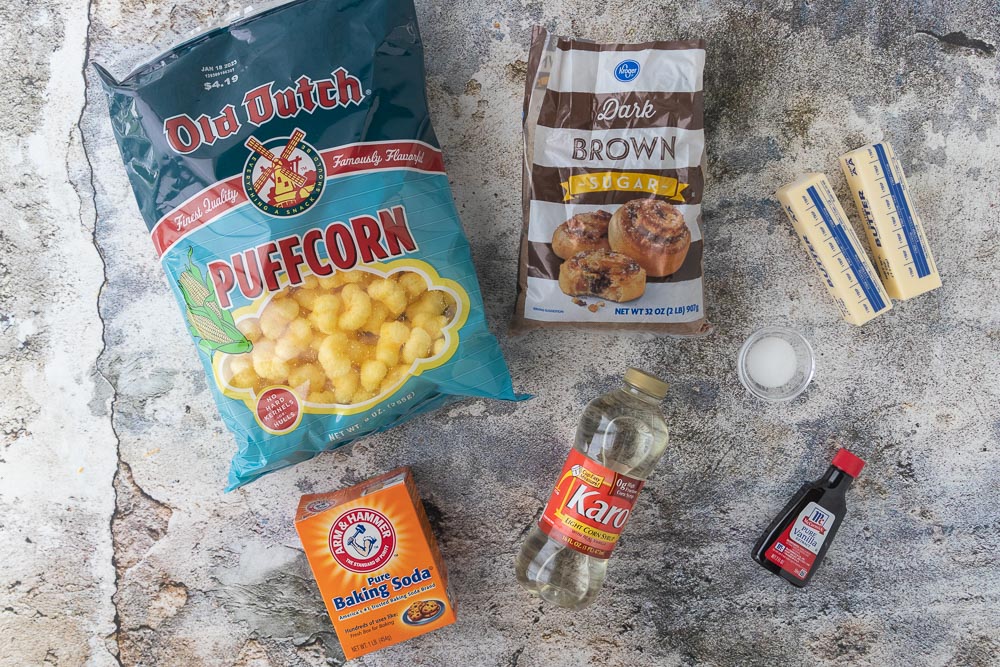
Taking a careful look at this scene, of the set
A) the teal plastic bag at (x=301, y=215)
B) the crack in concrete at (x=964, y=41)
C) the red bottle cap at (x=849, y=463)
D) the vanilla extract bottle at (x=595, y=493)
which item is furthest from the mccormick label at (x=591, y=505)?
the crack in concrete at (x=964, y=41)

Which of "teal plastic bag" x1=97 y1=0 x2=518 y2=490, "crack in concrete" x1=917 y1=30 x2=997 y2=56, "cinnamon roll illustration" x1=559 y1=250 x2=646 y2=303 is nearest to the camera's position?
"teal plastic bag" x1=97 y1=0 x2=518 y2=490

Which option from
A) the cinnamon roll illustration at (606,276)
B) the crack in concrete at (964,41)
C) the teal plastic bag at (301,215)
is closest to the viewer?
the teal plastic bag at (301,215)

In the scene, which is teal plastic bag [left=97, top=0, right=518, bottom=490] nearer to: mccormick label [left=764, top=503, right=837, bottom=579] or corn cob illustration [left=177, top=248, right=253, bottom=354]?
corn cob illustration [left=177, top=248, right=253, bottom=354]

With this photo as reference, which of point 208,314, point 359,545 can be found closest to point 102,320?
point 208,314

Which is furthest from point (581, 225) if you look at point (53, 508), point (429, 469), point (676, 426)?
point (53, 508)

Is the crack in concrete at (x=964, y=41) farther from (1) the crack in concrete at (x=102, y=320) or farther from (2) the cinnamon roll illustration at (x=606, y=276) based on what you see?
(1) the crack in concrete at (x=102, y=320)

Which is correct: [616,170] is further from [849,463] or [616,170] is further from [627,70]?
[849,463]

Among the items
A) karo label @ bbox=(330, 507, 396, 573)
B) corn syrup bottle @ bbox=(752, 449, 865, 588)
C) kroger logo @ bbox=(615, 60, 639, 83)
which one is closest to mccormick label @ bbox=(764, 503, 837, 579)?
corn syrup bottle @ bbox=(752, 449, 865, 588)
